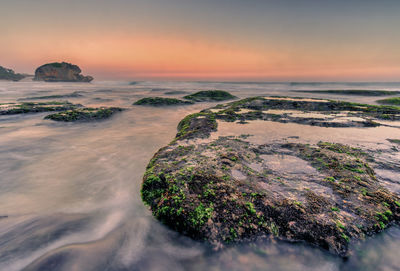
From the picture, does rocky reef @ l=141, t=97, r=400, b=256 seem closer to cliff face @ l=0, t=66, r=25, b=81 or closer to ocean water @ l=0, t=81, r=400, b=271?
ocean water @ l=0, t=81, r=400, b=271

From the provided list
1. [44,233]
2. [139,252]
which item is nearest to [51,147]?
[44,233]

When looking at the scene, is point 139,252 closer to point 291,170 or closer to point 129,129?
point 291,170

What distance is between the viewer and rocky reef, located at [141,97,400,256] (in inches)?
92.1

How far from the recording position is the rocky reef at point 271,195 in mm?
2340

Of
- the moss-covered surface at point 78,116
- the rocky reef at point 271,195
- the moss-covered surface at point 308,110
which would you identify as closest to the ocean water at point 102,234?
the rocky reef at point 271,195

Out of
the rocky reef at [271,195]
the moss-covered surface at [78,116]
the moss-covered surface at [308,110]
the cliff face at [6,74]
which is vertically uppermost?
the cliff face at [6,74]

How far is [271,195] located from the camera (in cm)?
280

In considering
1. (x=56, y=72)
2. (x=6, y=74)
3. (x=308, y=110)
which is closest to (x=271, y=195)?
(x=308, y=110)

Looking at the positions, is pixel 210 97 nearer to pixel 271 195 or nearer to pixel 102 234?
pixel 271 195

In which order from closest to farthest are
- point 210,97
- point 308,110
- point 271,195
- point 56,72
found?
point 271,195 < point 308,110 < point 210,97 < point 56,72

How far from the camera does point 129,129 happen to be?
27.3ft

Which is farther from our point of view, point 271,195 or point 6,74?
point 6,74

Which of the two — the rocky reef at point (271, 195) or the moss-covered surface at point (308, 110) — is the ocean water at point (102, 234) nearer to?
the rocky reef at point (271, 195)

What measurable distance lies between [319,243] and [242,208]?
39.9 inches
